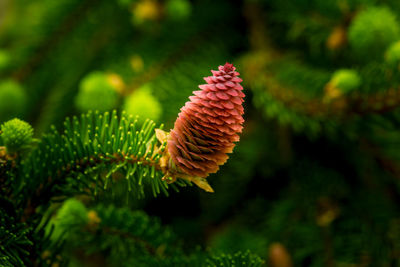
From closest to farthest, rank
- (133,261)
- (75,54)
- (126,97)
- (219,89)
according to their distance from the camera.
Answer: (219,89) → (133,261) → (126,97) → (75,54)

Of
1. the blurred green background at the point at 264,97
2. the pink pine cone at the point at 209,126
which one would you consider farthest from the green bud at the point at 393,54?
the pink pine cone at the point at 209,126

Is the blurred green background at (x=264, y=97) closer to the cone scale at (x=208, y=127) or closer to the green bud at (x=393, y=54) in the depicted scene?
the green bud at (x=393, y=54)

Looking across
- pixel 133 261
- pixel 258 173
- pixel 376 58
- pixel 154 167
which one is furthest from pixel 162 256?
pixel 376 58

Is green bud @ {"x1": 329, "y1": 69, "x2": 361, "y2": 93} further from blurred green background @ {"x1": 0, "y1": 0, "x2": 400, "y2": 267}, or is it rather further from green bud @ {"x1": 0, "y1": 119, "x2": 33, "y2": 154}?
green bud @ {"x1": 0, "y1": 119, "x2": 33, "y2": 154}

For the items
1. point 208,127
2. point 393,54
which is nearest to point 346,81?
point 393,54

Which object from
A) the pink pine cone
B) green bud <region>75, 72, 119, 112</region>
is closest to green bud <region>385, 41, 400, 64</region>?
the pink pine cone

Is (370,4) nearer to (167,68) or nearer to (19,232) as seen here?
(167,68)
